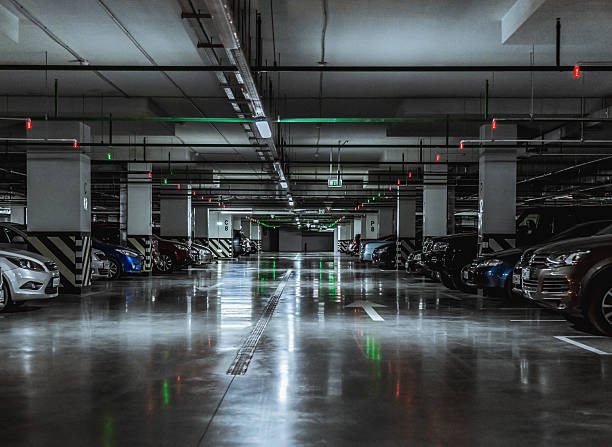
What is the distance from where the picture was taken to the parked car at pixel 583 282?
6.95m

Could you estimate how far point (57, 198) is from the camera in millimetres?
13461

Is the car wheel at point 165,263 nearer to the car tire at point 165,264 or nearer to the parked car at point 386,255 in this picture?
the car tire at point 165,264

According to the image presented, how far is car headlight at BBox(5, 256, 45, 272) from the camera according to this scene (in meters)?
9.13

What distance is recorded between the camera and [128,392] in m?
4.50

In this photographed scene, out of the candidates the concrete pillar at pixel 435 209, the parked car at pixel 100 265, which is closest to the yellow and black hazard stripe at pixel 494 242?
the concrete pillar at pixel 435 209

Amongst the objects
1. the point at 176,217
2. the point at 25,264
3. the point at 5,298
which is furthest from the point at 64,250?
the point at 176,217

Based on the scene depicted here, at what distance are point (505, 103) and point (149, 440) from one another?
12.5m

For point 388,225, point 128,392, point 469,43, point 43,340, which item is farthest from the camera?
point 388,225

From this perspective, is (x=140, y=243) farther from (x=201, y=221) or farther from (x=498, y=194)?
(x=201, y=221)

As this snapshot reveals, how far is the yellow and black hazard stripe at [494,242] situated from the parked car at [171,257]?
34.7 ft

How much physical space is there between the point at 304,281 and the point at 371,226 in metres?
29.5

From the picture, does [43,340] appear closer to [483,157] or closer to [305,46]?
[305,46]

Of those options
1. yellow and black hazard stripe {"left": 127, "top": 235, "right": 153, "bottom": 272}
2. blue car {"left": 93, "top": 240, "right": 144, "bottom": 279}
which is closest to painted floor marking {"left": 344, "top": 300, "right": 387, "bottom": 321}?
blue car {"left": 93, "top": 240, "right": 144, "bottom": 279}

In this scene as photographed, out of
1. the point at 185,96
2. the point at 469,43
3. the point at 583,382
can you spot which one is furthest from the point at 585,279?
the point at 185,96
